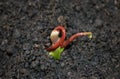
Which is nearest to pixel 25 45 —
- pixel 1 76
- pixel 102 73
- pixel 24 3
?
pixel 1 76

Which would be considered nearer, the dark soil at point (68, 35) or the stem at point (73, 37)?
the dark soil at point (68, 35)

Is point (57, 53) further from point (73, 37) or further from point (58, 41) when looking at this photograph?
point (73, 37)

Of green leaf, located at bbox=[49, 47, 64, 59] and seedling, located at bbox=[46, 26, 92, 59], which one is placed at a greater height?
seedling, located at bbox=[46, 26, 92, 59]

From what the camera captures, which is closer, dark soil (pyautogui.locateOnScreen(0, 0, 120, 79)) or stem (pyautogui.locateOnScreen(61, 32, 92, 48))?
dark soil (pyautogui.locateOnScreen(0, 0, 120, 79))

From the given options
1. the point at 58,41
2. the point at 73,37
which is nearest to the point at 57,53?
the point at 58,41

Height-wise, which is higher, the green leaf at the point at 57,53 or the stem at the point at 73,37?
the stem at the point at 73,37
